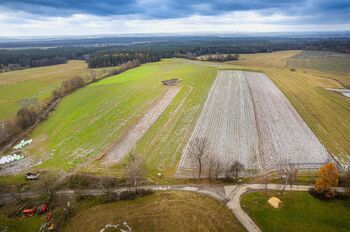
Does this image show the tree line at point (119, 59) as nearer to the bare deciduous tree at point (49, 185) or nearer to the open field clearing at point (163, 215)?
the bare deciduous tree at point (49, 185)

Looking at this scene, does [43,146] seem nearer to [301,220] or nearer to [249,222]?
[249,222]

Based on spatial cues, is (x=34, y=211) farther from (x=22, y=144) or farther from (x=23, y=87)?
(x=23, y=87)

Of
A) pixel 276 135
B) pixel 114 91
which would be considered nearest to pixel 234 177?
pixel 276 135

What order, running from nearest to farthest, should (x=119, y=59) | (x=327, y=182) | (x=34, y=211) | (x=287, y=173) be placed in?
1. (x=34, y=211)
2. (x=327, y=182)
3. (x=287, y=173)
4. (x=119, y=59)

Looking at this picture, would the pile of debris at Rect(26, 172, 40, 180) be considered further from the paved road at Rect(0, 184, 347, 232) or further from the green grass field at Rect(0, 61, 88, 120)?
the green grass field at Rect(0, 61, 88, 120)

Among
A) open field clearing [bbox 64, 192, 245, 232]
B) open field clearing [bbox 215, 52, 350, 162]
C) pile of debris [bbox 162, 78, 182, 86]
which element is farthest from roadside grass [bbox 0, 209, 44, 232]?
pile of debris [bbox 162, 78, 182, 86]

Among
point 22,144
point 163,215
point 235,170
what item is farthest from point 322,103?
point 22,144

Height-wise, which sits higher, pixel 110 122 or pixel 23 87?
pixel 23 87
